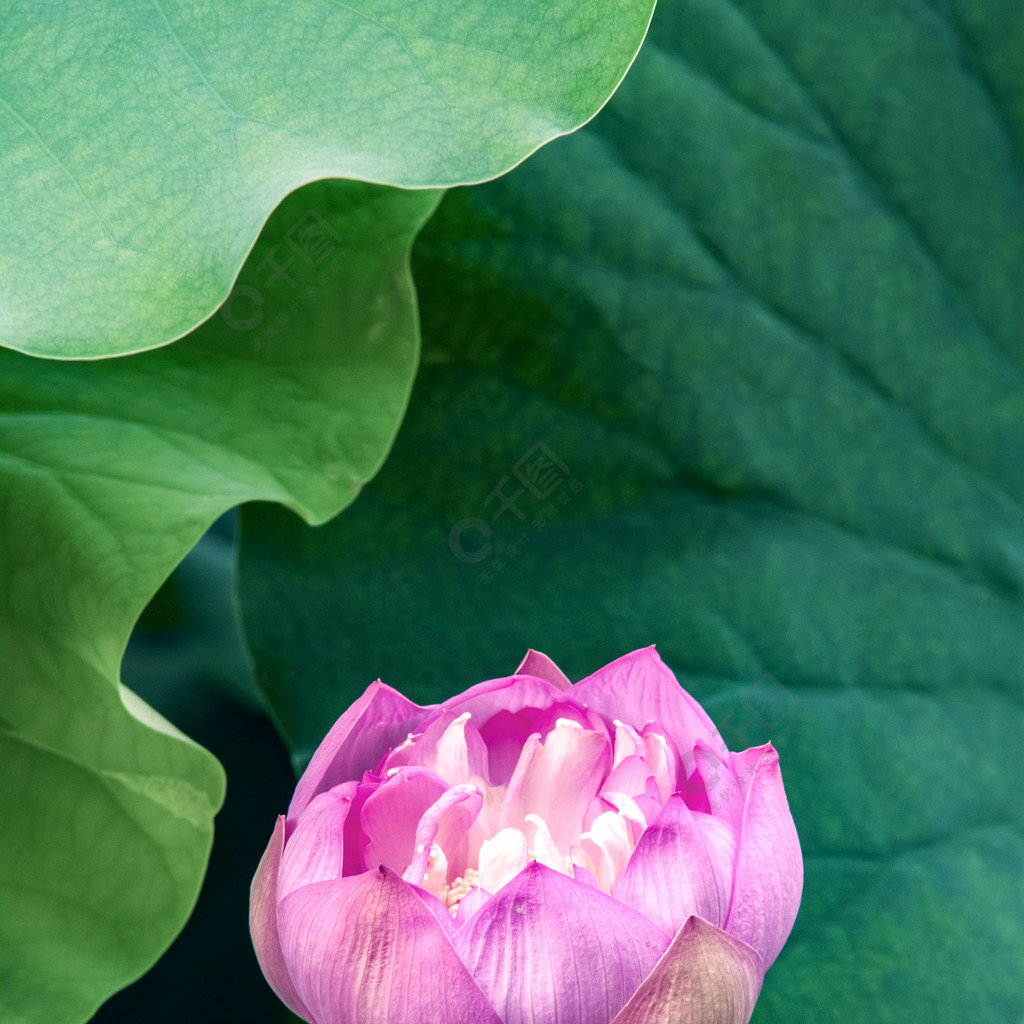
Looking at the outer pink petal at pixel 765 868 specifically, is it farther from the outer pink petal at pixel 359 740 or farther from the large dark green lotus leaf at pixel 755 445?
the large dark green lotus leaf at pixel 755 445

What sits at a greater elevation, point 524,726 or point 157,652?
point 524,726

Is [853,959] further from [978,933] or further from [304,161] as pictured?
[304,161]

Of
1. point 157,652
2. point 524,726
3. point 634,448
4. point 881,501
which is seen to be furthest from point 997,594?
point 157,652

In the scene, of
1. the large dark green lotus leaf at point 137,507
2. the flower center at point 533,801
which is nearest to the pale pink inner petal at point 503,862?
the flower center at point 533,801

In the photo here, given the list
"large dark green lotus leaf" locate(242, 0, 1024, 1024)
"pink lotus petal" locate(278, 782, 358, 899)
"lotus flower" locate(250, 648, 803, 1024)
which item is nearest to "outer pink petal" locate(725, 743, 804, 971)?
"lotus flower" locate(250, 648, 803, 1024)

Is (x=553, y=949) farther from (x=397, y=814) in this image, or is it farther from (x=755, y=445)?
(x=755, y=445)

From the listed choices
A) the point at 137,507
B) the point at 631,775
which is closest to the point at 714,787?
the point at 631,775

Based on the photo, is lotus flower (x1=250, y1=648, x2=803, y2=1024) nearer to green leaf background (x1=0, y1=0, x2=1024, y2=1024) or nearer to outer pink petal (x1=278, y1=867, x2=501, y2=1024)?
outer pink petal (x1=278, y1=867, x2=501, y2=1024)
